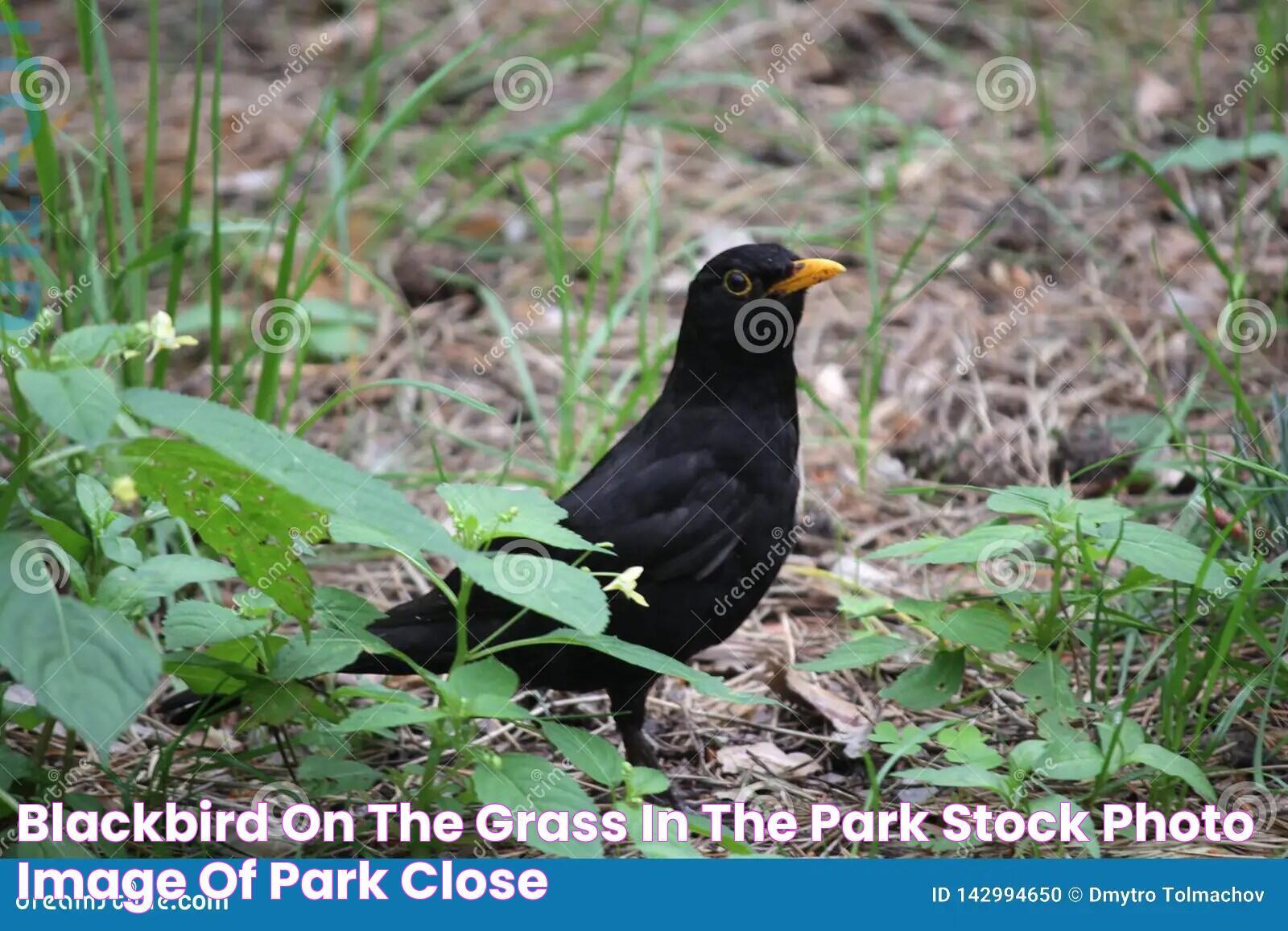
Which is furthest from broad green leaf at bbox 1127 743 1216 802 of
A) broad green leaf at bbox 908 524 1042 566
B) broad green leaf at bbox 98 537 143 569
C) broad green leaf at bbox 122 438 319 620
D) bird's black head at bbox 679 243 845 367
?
broad green leaf at bbox 98 537 143 569

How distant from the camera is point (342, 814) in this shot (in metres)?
2.68

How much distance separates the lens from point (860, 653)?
2867 mm

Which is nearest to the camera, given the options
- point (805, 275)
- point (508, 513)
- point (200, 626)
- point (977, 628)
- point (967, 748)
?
point (508, 513)

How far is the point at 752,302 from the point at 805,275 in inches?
5.6

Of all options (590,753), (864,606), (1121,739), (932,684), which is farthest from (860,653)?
(590,753)

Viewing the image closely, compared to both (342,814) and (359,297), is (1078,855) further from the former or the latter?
(359,297)

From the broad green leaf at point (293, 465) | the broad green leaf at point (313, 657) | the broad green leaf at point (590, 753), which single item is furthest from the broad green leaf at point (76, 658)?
the broad green leaf at point (590, 753)

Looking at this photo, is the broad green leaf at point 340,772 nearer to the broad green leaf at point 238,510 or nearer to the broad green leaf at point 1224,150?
the broad green leaf at point 238,510

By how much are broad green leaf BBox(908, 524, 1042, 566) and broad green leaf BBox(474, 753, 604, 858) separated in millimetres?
868

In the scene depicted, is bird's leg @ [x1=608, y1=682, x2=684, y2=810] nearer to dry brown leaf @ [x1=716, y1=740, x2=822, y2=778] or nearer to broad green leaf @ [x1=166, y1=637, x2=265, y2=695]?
dry brown leaf @ [x1=716, y1=740, x2=822, y2=778]

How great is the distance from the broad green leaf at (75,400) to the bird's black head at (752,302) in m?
1.62

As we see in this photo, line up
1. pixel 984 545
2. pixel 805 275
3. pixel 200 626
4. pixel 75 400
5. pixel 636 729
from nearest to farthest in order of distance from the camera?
1. pixel 75 400
2. pixel 200 626
3. pixel 984 545
4. pixel 636 729
5. pixel 805 275

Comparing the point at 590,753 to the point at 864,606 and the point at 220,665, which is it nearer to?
the point at 220,665

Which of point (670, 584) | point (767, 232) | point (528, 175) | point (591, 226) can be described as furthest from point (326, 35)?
point (670, 584)
